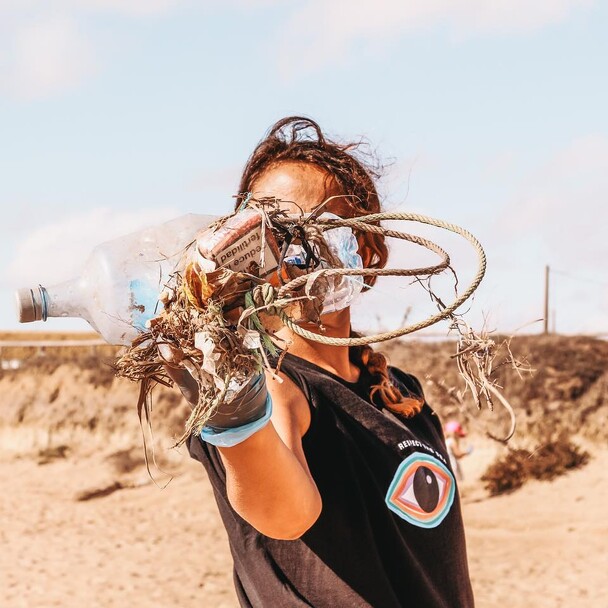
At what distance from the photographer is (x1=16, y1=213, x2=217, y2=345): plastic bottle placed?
1921 mm

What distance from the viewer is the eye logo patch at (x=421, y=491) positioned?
7.22ft

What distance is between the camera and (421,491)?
2.25 metres

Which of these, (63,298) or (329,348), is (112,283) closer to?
(63,298)

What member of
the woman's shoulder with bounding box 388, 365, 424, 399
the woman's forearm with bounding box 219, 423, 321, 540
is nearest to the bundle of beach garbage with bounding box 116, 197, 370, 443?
the woman's forearm with bounding box 219, 423, 321, 540

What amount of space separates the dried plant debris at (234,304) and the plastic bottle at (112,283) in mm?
330

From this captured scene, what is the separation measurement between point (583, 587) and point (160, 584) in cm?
419

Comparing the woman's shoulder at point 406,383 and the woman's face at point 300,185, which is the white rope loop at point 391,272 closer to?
the woman's face at point 300,185

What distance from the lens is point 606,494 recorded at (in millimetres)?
13250

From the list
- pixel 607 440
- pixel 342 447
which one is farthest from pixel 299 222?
pixel 607 440

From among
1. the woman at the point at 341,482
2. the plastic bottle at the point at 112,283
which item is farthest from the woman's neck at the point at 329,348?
the plastic bottle at the point at 112,283

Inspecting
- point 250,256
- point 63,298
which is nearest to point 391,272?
point 250,256

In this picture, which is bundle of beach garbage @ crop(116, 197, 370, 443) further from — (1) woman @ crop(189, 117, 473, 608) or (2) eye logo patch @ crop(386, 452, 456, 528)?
(2) eye logo patch @ crop(386, 452, 456, 528)

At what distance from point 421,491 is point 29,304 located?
0.97 meters

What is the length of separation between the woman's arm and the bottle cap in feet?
1.67
